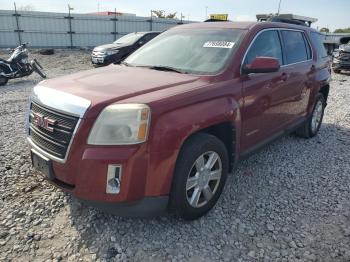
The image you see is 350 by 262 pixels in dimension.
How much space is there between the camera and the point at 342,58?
1362 centimetres

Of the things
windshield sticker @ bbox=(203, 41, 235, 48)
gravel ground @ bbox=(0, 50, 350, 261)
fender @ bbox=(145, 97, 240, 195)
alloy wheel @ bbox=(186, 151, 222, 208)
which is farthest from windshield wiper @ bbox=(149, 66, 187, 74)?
gravel ground @ bbox=(0, 50, 350, 261)


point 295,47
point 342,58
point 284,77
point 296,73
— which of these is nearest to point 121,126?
point 284,77

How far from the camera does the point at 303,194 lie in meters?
3.62

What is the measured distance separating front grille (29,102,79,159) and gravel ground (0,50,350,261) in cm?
71

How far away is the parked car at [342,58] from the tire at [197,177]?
12.7 m

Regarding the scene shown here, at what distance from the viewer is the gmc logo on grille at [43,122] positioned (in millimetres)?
2627

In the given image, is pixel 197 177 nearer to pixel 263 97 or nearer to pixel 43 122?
pixel 263 97

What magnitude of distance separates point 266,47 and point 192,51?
0.93m

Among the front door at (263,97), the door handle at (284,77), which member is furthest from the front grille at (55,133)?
the door handle at (284,77)

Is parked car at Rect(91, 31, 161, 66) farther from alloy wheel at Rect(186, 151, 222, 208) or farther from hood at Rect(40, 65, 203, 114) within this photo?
alloy wheel at Rect(186, 151, 222, 208)

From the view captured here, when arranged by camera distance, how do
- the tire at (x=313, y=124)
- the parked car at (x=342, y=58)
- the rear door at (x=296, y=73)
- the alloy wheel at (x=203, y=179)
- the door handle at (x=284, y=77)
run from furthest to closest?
the parked car at (x=342, y=58) → the tire at (x=313, y=124) → the rear door at (x=296, y=73) → the door handle at (x=284, y=77) → the alloy wheel at (x=203, y=179)

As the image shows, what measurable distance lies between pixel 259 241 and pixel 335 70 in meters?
13.9

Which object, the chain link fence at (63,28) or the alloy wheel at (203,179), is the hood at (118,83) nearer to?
the alloy wheel at (203,179)

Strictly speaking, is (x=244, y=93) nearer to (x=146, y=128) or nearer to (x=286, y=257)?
(x=146, y=128)
